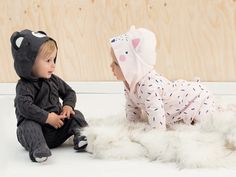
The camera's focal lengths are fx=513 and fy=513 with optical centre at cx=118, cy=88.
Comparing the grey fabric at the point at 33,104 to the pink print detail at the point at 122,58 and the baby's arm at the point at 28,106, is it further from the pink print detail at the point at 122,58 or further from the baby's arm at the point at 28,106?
the pink print detail at the point at 122,58

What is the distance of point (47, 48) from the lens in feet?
4.68

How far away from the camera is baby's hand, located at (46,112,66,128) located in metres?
1.39

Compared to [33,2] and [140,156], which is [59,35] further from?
[140,156]

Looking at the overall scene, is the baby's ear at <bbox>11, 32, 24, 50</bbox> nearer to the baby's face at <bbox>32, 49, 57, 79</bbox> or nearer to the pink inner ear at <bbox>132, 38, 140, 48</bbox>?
the baby's face at <bbox>32, 49, 57, 79</bbox>

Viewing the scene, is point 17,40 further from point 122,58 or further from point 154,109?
point 154,109

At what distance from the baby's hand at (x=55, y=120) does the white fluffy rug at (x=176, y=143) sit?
78mm

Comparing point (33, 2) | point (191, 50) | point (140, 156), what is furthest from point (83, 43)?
point (140, 156)

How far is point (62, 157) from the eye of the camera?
1.36 metres

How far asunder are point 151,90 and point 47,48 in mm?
315

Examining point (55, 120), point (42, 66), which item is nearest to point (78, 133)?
point (55, 120)

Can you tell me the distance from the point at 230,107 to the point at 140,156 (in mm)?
419

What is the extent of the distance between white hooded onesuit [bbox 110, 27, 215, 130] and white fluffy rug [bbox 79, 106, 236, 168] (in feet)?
0.23

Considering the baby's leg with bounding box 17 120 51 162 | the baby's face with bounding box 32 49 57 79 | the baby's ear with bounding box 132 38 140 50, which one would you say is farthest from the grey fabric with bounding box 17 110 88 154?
the baby's ear with bounding box 132 38 140 50

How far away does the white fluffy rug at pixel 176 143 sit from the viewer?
1244mm
